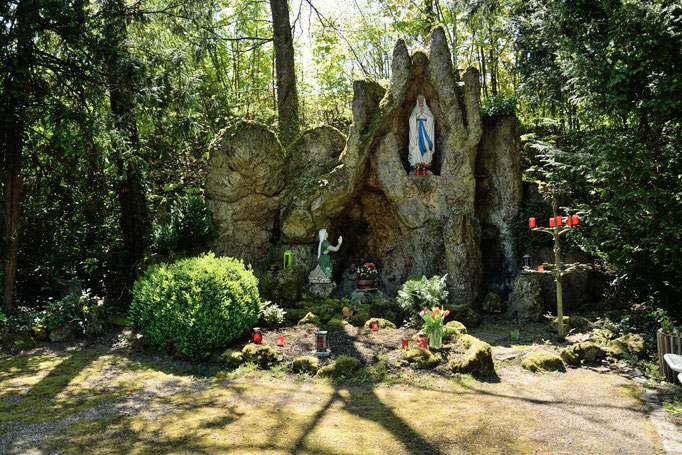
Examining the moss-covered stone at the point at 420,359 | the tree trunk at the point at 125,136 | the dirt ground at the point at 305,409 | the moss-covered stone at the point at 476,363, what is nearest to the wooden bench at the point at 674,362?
the dirt ground at the point at 305,409

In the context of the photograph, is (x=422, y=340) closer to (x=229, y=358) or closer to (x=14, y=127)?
(x=229, y=358)

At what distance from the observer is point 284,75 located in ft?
46.2

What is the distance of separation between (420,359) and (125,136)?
295 inches

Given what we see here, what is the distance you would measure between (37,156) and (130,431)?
26.6 feet

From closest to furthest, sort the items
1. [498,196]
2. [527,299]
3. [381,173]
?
[527,299] → [381,173] → [498,196]

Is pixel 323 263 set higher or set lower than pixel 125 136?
lower

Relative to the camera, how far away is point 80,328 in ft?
28.2

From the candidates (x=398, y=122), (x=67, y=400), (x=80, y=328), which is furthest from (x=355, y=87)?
(x=67, y=400)

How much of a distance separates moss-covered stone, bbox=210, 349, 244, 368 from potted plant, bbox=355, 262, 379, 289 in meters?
4.68

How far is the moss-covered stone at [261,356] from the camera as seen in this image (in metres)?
6.94

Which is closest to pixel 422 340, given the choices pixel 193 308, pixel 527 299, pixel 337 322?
pixel 337 322

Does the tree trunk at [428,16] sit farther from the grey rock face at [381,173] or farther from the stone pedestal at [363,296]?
the stone pedestal at [363,296]

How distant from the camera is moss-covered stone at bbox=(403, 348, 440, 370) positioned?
6688mm

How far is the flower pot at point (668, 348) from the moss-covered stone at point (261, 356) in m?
5.62
